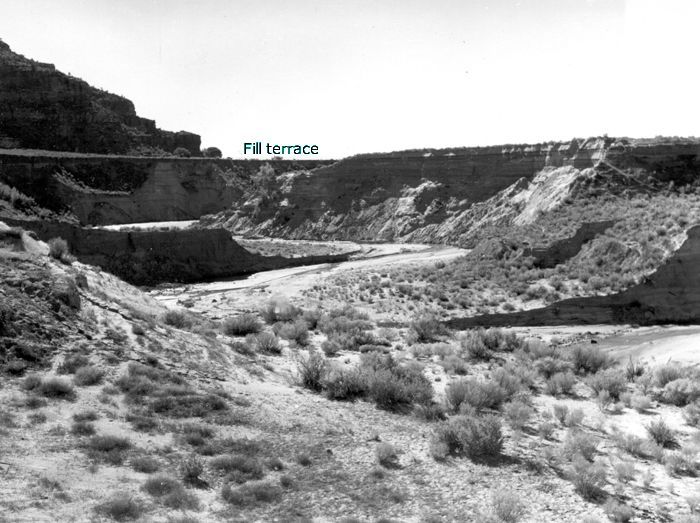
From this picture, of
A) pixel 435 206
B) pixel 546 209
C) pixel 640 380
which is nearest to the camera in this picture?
pixel 640 380

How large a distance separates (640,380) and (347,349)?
25.3ft

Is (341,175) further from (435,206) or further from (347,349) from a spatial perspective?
(347,349)

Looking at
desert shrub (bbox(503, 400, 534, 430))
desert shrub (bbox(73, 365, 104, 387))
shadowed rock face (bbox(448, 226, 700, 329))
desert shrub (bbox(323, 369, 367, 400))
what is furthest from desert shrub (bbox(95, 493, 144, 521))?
shadowed rock face (bbox(448, 226, 700, 329))

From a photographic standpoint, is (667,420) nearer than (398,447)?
No

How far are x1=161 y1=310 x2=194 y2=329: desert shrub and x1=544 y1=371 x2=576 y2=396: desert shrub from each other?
8.77 m

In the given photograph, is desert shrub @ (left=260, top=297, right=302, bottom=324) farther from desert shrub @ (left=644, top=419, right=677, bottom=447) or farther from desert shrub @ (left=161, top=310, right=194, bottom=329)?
desert shrub @ (left=644, top=419, right=677, bottom=447)

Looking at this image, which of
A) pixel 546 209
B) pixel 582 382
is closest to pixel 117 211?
pixel 546 209

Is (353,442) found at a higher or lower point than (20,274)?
lower

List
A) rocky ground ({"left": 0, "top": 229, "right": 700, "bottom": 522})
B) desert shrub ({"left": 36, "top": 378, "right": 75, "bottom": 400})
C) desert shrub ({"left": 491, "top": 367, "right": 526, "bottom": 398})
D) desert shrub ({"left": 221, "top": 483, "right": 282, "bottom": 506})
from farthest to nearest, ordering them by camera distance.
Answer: desert shrub ({"left": 491, "top": 367, "right": 526, "bottom": 398}), desert shrub ({"left": 36, "top": 378, "right": 75, "bottom": 400}), rocky ground ({"left": 0, "top": 229, "right": 700, "bottom": 522}), desert shrub ({"left": 221, "top": 483, "right": 282, "bottom": 506})

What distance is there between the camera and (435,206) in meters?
58.8

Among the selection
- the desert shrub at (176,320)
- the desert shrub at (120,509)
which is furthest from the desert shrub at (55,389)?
the desert shrub at (176,320)

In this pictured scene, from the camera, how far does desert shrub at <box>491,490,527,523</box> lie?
28.7 ft

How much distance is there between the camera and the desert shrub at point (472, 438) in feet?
35.8

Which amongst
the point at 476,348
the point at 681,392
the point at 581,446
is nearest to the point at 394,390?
the point at 581,446
